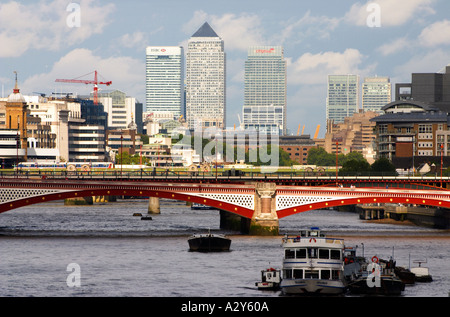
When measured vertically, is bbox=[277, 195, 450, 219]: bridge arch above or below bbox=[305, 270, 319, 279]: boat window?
above

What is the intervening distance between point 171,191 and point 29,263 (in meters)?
35.6

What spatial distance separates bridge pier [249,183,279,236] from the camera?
138875 mm

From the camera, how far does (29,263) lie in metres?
106

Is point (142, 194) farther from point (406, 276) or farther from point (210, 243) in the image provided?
point (406, 276)

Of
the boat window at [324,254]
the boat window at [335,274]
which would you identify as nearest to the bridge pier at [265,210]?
the boat window at [324,254]

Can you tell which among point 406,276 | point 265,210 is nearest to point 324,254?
point 406,276

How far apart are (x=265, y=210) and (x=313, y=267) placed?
5356 centimetres

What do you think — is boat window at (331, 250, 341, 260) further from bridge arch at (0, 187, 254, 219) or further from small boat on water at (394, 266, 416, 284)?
bridge arch at (0, 187, 254, 219)

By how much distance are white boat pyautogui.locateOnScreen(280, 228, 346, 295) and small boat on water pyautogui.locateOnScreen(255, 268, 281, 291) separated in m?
2.46

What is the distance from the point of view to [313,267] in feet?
281

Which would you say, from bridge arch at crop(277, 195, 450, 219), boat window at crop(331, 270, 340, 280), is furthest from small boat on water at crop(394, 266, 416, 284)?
bridge arch at crop(277, 195, 450, 219)
